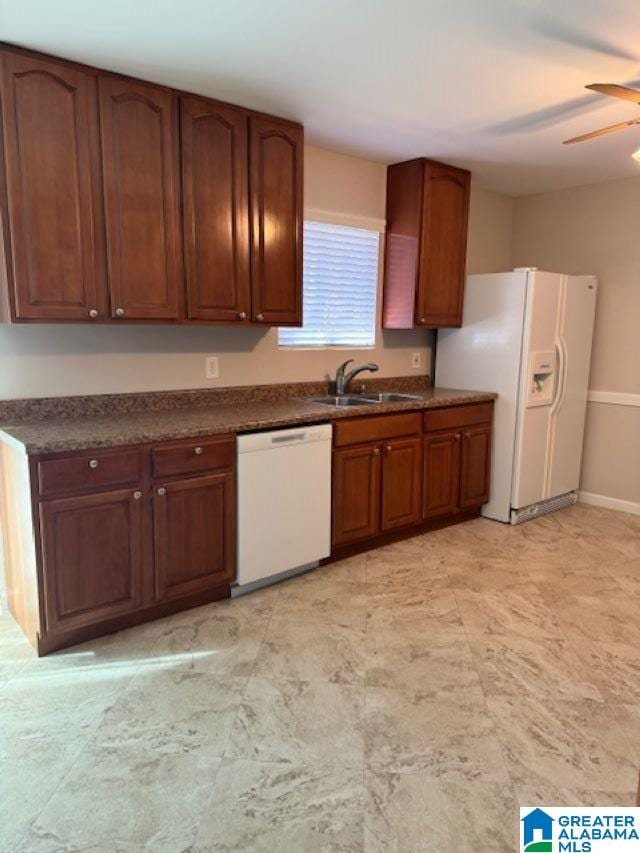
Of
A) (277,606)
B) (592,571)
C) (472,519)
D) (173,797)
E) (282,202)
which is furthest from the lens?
(472,519)

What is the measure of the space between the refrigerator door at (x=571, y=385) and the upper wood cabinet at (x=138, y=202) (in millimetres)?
2046

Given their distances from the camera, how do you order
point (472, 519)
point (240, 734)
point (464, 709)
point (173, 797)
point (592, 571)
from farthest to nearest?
point (472, 519)
point (592, 571)
point (464, 709)
point (240, 734)
point (173, 797)

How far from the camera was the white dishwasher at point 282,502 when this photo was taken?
2.79 metres

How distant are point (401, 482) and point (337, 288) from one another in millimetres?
1336

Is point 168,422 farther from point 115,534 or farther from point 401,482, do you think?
point 401,482

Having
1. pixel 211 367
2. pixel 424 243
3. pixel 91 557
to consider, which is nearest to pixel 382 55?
pixel 424 243

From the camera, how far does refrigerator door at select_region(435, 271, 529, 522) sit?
3865 mm

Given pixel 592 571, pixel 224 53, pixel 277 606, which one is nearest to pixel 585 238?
pixel 592 571

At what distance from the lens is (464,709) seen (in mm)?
2072

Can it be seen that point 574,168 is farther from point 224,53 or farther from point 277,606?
point 277,606

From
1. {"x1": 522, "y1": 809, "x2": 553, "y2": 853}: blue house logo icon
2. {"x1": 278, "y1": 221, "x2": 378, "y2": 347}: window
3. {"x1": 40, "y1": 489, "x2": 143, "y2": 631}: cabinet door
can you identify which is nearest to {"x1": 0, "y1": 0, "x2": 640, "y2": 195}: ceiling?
{"x1": 278, "y1": 221, "x2": 378, "y2": 347}: window

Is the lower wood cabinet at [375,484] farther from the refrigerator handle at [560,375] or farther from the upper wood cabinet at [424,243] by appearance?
the refrigerator handle at [560,375]

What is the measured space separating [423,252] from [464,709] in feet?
9.13

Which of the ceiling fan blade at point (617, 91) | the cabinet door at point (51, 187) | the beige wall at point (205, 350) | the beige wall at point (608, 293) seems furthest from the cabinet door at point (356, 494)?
the beige wall at point (608, 293)
